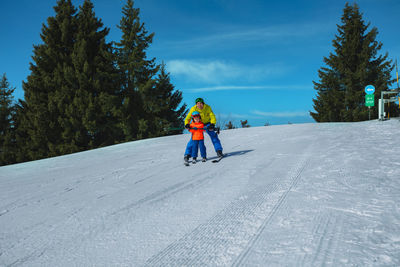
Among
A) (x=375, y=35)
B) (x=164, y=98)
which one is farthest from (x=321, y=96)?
(x=164, y=98)

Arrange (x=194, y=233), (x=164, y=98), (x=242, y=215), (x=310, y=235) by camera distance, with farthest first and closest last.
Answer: (x=164, y=98)
(x=242, y=215)
(x=194, y=233)
(x=310, y=235)

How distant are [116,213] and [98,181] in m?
2.04

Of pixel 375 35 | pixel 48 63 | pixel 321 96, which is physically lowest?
pixel 321 96

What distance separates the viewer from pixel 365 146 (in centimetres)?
588

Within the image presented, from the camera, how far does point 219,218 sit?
2.54m

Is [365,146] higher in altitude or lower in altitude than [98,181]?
higher

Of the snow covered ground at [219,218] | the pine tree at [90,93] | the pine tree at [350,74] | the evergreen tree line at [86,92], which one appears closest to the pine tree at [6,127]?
the evergreen tree line at [86,92]

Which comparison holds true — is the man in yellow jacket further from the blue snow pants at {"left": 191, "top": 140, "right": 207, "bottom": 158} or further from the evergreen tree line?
the evergreen tree line

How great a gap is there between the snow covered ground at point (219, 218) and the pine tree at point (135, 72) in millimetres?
19223

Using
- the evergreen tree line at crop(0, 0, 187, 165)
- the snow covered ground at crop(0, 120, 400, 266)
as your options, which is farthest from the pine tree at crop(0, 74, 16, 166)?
the snow covered ground at crop(0, 120, 400, 266)

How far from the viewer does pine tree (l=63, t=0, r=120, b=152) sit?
72.1 feet

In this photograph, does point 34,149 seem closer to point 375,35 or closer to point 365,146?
point 365,146

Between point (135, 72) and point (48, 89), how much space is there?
7.98 meters

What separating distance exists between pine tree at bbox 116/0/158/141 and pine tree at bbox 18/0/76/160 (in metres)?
4.84
